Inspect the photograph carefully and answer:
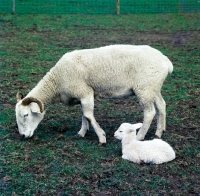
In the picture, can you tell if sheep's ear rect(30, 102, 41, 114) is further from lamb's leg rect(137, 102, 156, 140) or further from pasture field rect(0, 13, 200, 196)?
lamb's leg rect(137, 102, 156, 140)

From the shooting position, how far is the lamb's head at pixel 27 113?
6.64 m

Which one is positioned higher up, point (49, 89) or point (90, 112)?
point (49, 89)

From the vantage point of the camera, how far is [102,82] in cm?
679

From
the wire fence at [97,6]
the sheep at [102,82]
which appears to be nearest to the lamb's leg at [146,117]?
the sheep at [102,82]

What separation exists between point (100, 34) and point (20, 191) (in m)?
12.1

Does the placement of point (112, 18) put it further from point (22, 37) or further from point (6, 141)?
point (6, 141)

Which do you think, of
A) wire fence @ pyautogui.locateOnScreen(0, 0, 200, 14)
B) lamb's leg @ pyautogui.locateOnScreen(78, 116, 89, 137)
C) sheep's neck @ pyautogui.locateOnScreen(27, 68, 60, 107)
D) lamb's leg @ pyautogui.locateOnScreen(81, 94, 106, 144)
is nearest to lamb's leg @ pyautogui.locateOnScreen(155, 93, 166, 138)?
lamb's leg @ pyautogui.locateOnScreen(81, 94, 106, 144)

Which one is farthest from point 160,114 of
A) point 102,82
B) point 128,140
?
point 128,140

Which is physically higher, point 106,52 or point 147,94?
point 106,52

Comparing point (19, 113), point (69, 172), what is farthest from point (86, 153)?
point (19, 113)

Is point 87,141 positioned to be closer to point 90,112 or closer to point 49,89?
point 90,112

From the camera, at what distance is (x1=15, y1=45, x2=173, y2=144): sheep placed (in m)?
6.61

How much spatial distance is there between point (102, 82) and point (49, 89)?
82 centimetres

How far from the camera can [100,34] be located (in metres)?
16.6
